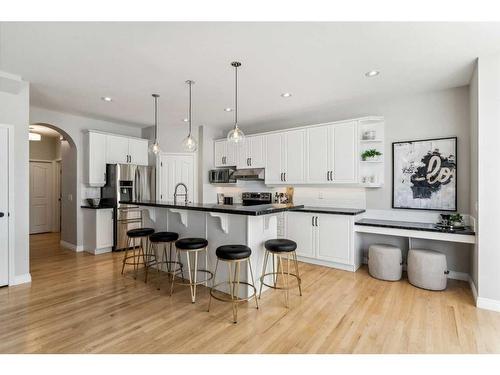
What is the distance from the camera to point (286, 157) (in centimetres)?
492

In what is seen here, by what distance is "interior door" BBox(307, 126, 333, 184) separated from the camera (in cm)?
443

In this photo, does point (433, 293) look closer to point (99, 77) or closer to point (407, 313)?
point (407, 313)

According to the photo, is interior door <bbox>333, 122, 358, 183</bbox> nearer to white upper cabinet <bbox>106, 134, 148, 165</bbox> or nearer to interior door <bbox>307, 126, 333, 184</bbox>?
interior door <bbox>307, 126, 333, 184</bbox>

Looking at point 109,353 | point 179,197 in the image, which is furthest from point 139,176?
point 109,353

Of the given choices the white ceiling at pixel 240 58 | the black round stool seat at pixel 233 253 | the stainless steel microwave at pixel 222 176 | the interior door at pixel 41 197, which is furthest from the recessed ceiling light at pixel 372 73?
the interior door at pixel 41 197

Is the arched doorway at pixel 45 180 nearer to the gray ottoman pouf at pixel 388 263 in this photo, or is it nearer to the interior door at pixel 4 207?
the interior door at pixel 4 207

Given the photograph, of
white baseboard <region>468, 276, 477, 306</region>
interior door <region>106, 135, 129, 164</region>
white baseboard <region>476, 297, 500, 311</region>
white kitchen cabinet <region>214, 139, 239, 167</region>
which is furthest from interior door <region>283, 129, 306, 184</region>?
interior door <region>106, 135, 129, 164</region>

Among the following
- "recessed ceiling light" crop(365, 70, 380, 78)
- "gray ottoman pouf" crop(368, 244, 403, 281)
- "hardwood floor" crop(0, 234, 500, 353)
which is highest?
"recessed ceiling light" crop(365, 70, 380, 78)

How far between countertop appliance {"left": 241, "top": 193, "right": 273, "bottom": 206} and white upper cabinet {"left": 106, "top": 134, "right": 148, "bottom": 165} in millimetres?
2489

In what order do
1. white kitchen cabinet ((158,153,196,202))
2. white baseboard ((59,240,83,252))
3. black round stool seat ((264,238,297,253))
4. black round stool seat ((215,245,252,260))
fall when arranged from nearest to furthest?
black round stool seat ((215,245,252,260)) → black round stool seat ((264,238,297,253)) → white baseboard ((59,240,83,252)) → white kitchen cabinet ((158,153,196,202))

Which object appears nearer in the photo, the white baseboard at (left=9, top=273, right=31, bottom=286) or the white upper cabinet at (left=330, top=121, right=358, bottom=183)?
the white baseboard at (left=9, top=273, right=31, bottom=286)

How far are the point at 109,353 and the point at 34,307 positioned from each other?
4.65 feet

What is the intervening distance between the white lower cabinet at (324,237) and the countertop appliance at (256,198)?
100 cm
